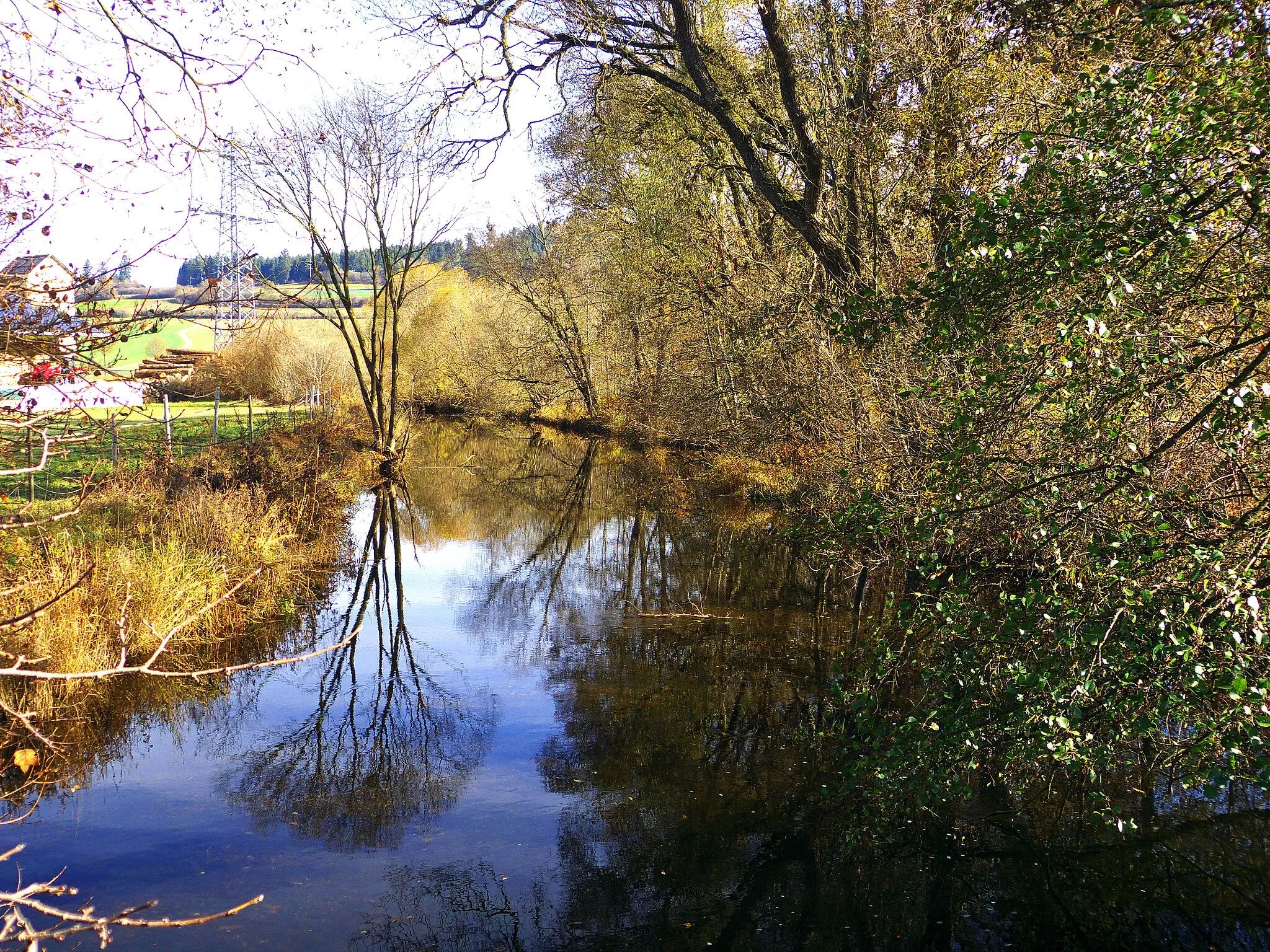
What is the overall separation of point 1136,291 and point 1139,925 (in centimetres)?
410

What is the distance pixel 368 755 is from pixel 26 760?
2744mm

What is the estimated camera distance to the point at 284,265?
36531mm

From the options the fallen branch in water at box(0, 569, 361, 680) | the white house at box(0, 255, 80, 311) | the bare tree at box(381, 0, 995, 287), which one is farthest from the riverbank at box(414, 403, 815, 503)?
the fallen branch in water at box(0, 569, 361, 680)

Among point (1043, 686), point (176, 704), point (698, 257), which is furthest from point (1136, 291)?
point (698, 257)

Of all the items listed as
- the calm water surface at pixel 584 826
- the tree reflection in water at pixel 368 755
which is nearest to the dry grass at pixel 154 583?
the calm water surface at pixel 584 826

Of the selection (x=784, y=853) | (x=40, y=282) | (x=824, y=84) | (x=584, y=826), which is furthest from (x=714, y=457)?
(x=40, y=282)

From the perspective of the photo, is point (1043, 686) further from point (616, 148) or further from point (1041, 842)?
point (616, 148)

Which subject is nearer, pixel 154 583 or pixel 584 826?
pixel 584 826

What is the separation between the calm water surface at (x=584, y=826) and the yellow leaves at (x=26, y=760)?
1.83ft

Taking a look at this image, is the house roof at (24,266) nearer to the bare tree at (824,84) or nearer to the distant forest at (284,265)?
the distant forest at (284,265)

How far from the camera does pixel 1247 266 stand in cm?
489

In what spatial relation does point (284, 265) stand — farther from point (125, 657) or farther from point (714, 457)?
point (125, 657)

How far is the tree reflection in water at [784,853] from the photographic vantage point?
597 centimetres

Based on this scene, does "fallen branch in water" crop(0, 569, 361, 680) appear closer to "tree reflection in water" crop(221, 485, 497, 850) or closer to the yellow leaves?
"tree reflection in water" crop(221, 485, 497, 850)
